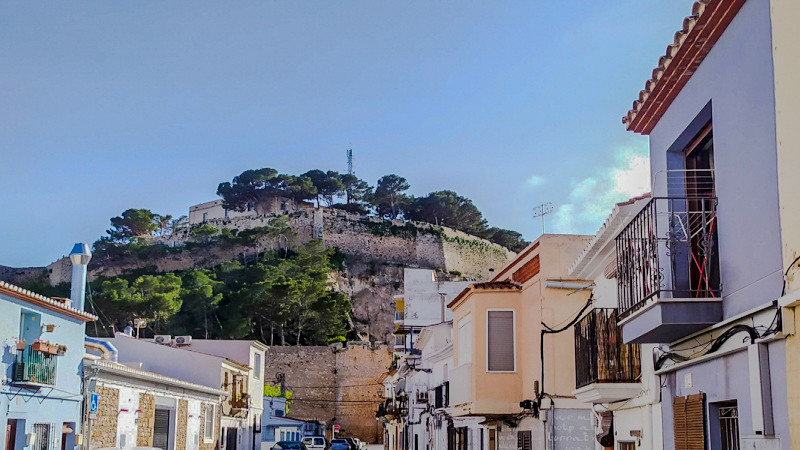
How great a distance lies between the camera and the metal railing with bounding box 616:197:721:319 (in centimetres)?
831

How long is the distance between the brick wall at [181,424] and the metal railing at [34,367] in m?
9.38

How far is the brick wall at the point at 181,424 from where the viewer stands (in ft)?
92.1

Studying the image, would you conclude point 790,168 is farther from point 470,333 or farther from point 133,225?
point 133,225

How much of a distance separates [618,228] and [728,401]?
3577mm

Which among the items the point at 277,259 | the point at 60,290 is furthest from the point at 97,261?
the point at 277,259

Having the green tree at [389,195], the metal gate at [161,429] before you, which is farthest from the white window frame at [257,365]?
the green tree at [389,195]

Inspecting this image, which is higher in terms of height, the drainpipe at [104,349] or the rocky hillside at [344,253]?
the rocky hillside at [344,253]

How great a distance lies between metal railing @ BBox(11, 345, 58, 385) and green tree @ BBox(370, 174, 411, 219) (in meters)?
89.5

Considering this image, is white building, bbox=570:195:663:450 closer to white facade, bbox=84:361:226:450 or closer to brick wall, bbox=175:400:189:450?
white facade, bbox=84:361:226:450

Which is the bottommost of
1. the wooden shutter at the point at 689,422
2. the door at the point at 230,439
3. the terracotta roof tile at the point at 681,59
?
the door at the point at 230,439

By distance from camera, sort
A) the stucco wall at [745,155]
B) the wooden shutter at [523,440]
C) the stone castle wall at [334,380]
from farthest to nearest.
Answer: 1. the stone castle wall at [334,380]
2. the wooden shutter at [523,440]
3. the stucco wall at [745,155]

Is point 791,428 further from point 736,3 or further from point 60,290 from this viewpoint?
point 60,290

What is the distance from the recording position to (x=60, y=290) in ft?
299

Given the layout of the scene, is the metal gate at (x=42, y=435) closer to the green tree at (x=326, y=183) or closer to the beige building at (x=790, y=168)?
the beige building at (x=790, y=168)
